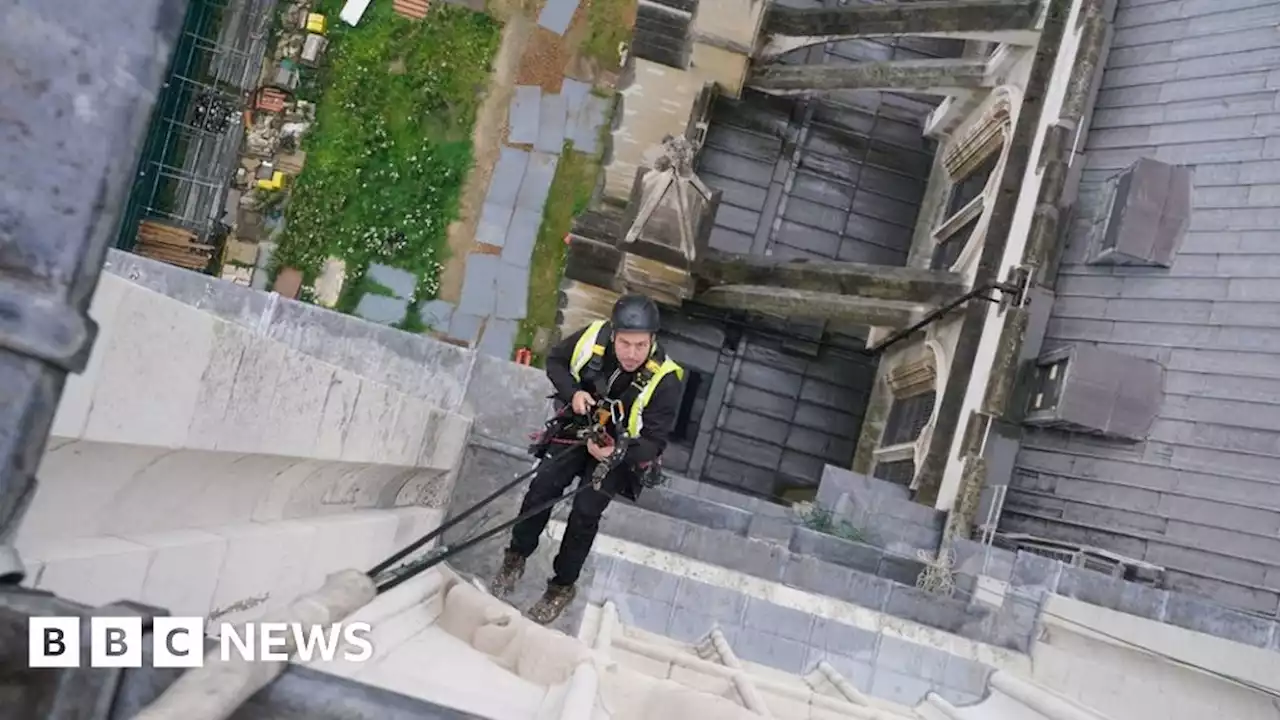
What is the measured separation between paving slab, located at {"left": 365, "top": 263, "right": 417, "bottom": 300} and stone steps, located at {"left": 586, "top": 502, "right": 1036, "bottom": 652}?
8.93 meters

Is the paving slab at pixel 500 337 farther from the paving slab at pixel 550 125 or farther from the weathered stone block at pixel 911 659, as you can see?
the weathered stone block at pixel 911 659

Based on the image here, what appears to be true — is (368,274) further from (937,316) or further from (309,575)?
(309,575)

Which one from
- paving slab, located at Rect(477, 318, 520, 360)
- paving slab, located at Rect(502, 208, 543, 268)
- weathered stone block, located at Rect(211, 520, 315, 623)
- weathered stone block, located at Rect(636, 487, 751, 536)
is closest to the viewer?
weathered stone block, located at Rect(211, 520, 315, 623)

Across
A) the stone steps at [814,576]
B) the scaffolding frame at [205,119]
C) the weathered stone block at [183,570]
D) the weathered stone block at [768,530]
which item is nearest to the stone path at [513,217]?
the scaffolding frame at [205,119]

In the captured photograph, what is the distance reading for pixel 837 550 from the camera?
762cm

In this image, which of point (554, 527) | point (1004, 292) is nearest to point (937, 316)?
point (1004, 292)

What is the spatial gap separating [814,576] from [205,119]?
40.0ft

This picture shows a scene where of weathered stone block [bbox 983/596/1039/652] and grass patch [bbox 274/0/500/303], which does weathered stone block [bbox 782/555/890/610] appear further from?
grass patch [bbox 274/0/500/303]

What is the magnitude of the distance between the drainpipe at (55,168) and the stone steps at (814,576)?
482 centimetres

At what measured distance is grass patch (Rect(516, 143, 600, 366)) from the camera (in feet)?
48.6

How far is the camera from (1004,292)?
30.7ft

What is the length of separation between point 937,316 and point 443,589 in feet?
24.6

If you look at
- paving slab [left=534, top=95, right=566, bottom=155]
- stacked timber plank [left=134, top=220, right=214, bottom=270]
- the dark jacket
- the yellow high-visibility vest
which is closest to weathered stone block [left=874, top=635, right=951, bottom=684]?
the dark jacket

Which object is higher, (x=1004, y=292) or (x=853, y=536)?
(x=1004, y=292)
